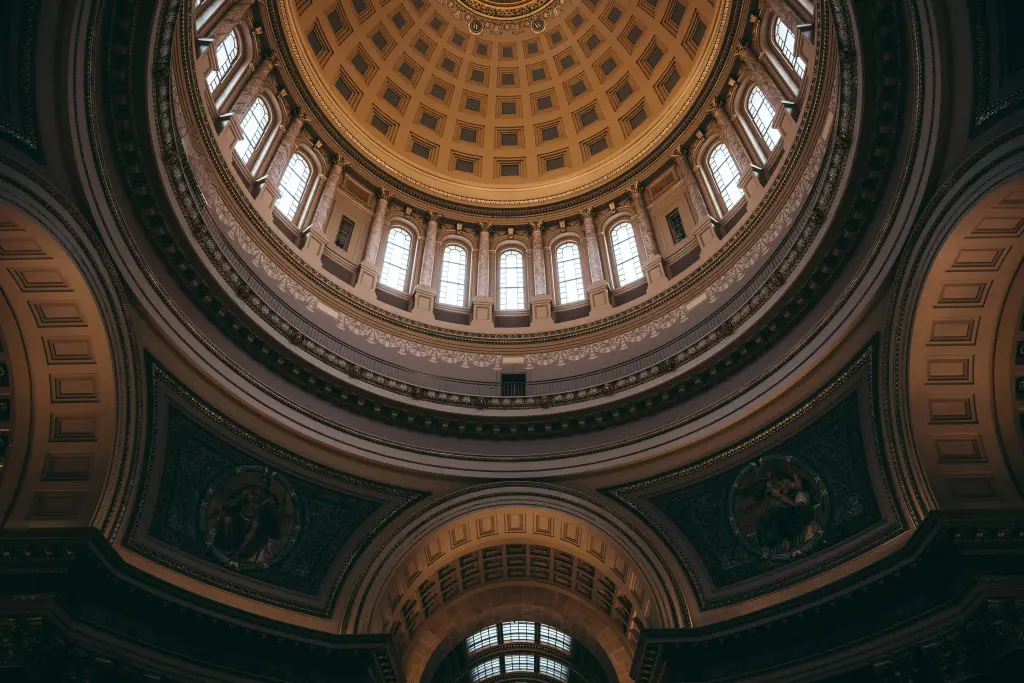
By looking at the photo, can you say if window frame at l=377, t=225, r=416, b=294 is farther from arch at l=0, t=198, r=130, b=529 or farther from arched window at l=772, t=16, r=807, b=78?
arched window at l=772, t=16, r=807, b=78

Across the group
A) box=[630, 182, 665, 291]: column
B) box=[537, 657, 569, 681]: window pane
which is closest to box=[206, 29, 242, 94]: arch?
box=[630, 182, 665, 291]: column

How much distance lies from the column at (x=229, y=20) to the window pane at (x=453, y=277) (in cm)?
1031

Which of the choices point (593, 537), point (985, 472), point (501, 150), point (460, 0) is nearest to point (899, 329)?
point (985, 472)

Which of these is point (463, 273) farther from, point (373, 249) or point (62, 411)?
point (62, 411)

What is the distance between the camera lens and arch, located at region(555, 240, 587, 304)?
27.1m

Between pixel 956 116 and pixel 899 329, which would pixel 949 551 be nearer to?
pixel 899 329

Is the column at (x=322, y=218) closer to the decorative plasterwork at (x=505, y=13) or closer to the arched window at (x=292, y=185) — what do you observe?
the arched window at (x=292, y=185)

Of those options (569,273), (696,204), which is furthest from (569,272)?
(696,204)

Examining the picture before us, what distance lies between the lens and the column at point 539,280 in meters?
26.4

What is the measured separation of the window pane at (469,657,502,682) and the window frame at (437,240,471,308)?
12.9m

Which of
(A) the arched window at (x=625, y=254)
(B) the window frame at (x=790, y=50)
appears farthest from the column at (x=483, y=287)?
(B) the window frame at (x=790, y=50)

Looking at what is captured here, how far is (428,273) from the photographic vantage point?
88.3 ft

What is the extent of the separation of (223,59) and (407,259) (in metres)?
8.77

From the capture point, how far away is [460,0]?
33.4 meters
